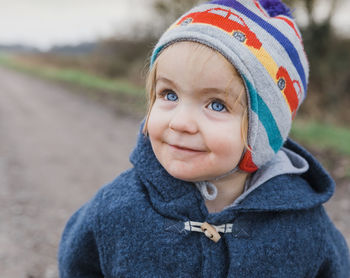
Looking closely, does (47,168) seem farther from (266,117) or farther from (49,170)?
(266,117)

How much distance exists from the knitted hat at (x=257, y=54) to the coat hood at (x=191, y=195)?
0.42 feet

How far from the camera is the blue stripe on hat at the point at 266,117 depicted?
129cm

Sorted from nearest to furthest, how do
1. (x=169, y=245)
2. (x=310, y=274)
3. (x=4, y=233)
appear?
(x=169, y=245) < (x=310, y=274) < (x=4, y=233)

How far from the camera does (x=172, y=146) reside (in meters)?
1.32

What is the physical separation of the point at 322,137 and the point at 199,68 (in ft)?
14.8

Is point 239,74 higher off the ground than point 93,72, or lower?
higher

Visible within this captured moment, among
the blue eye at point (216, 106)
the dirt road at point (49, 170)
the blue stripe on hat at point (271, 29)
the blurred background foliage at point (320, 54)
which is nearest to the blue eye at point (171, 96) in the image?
the blue eye at point (216, 106)

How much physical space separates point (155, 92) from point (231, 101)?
0.30 meters

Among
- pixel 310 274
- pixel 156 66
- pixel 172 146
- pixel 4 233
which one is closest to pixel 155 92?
pixel 156 66

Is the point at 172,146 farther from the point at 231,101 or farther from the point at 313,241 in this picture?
the point at 313,241

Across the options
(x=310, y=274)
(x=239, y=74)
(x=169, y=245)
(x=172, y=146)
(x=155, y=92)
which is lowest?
(x=310, y=274)

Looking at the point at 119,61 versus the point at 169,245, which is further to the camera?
the point at 119,61

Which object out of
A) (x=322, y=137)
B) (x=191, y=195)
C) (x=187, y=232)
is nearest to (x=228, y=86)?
(x=191, y=195)

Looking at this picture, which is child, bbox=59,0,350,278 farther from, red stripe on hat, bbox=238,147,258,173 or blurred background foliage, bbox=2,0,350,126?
blurred background foliage, bbox=2,0,350,126
